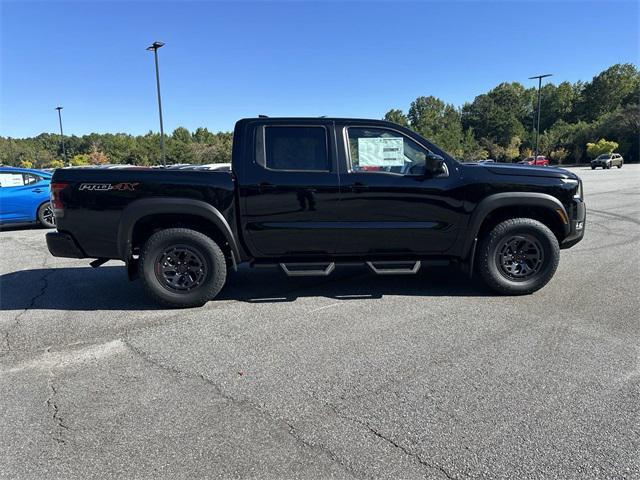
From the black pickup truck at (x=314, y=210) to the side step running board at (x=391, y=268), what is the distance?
0.05ft

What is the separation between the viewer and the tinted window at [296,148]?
4.66m

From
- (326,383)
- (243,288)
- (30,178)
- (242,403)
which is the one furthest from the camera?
(30,178)

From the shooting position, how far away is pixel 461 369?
3270 millimetres

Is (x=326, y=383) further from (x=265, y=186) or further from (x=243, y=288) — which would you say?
(x=243, y=288)

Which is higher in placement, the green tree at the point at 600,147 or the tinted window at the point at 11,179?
the green tree at the point at 600,147

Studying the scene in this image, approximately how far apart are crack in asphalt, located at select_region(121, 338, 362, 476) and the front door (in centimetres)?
212

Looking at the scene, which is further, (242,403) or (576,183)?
(576,183)

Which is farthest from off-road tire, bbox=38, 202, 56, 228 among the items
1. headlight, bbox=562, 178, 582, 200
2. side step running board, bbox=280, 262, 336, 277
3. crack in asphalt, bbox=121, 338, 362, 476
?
headlight, bbox=562, 178, 582, 200

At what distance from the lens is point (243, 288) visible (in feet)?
17.8

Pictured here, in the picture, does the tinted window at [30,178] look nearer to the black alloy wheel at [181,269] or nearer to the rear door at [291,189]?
the black alloy wheel at [181,269]

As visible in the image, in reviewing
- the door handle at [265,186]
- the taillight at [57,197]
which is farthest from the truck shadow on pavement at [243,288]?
the door handle at [265,186]

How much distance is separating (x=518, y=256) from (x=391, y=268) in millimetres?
1464

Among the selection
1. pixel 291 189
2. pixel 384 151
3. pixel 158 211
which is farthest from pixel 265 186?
pixel 384 151

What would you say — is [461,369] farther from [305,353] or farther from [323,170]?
[323,170]
